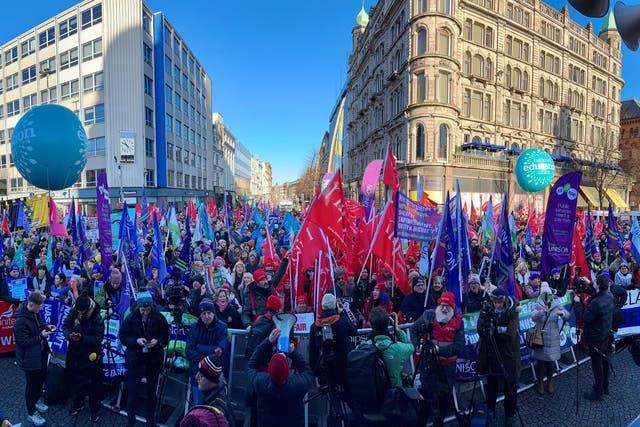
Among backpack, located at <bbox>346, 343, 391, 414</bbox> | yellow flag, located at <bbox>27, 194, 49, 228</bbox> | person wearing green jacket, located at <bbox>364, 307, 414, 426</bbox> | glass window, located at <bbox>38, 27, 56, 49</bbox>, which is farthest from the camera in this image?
glass window, located at <bbox>38, 27, 56, 49</bbox>

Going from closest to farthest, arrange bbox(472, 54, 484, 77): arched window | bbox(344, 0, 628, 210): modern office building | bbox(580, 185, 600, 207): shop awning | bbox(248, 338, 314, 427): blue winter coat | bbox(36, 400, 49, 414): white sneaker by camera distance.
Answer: bbox(248, 338, 314, 427): blue winter coat → bbox(36, 400, 49, 414): white sneaker → bbox(344, 0, 628, 210): modern office building → bbox(472, 54, 484, 77): arched window → bbox(580, 185, 600, 207): shop awning

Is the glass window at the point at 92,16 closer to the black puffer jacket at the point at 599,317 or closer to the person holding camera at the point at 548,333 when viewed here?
the person holding camera at the point at 548,333

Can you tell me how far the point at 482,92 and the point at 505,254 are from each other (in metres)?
33.4

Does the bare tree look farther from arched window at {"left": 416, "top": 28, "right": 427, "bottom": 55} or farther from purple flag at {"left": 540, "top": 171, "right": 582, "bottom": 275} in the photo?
purple flag at {"left": 540, "top": 171, "right": 582, "bottom": 275}

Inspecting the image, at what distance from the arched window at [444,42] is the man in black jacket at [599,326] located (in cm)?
2892

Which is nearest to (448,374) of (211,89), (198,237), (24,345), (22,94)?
(24,345)

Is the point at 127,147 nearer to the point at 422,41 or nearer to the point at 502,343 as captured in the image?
the point at 422,41

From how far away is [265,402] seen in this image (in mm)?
3031

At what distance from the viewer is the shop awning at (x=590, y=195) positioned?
41344 millimetres

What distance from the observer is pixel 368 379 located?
3301mm

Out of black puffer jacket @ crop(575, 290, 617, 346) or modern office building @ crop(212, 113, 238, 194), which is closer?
black puffer jacket @ crop(575, 290, 617, 346)

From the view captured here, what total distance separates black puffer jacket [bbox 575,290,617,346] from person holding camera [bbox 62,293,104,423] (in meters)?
6.76

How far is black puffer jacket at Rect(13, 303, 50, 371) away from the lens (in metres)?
4.49

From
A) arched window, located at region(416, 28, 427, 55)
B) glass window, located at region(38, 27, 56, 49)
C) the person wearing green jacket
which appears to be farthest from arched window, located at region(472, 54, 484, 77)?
glass window, located at region(38, 27, 56, 49)
